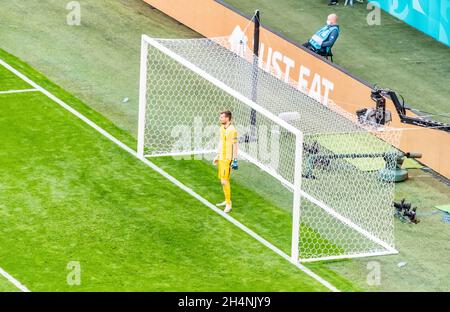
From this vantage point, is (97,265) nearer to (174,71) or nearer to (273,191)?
(273,191)

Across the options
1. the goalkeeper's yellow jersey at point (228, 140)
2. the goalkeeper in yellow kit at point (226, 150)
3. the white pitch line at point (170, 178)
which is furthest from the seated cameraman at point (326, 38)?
the goalkeeper's yellow jersey at point (228, 140)

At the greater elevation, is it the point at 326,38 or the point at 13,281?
the point at 326,38

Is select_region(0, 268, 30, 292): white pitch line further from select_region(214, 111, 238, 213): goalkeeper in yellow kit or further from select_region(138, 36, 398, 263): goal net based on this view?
select_region(138, 36, 398, 263): goal net

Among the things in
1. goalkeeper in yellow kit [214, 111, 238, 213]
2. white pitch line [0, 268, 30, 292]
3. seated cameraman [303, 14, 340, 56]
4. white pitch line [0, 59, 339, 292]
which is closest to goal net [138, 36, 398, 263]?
white pitch line [0, 59, 339, 292]

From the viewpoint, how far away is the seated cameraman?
1375 inches

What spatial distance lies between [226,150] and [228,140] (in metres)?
0.19

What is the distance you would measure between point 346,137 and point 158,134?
4.00m

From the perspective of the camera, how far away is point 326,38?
34938 millimetres

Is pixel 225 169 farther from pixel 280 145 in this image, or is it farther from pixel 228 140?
pixel 280 145

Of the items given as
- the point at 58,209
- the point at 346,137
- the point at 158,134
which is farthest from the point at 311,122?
the point at 58,209

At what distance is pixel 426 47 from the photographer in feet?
123

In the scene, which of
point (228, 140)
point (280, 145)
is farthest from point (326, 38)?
point (228, 140)
